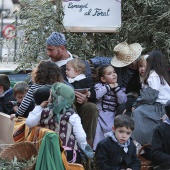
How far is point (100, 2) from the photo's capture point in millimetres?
9570

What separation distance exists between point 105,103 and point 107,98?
88 millimetres

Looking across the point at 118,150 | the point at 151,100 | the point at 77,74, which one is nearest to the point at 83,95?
the point at 77,74

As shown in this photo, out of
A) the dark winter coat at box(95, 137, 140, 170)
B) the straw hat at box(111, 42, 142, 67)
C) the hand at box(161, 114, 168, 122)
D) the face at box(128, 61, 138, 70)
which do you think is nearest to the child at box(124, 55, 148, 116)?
the face at box(128, 61, 138, 70)

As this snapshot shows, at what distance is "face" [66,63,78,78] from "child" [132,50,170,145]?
0.90 m

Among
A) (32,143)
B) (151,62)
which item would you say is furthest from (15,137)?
(151,62)

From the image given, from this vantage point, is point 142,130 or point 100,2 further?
point 100,2

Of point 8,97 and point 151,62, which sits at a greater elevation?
point 151,62

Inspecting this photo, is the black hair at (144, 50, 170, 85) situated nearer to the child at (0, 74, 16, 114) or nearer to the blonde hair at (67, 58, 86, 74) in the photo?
the blonde hair at (67, 58, 86, 74)

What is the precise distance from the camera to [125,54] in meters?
8.68

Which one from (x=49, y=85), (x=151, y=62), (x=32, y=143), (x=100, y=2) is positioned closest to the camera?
(x=32, y=143)

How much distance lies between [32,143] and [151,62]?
2.09m

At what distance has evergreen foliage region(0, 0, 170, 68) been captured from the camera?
9.35 meters

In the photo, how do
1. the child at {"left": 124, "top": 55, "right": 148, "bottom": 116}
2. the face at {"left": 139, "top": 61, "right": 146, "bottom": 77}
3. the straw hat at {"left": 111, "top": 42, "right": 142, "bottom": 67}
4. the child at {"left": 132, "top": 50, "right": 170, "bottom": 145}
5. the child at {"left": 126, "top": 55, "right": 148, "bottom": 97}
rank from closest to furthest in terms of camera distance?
the child at {"left": 132, "top": 50, "right": 170, "bottom": 145}, the child at {"left": 124, "top": 55, "right": 148, "bottom": 116}, the face at {"left": 139, "top": 61, "right": 146, "bottom": 77}, the child at {"left": 126, "top": 55, "right": 148, "bottom": 97}, the straw hat at {"left": 111, "top": 42, "right": 142, "bottom": 67}

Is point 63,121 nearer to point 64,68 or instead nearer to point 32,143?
point 32,143
